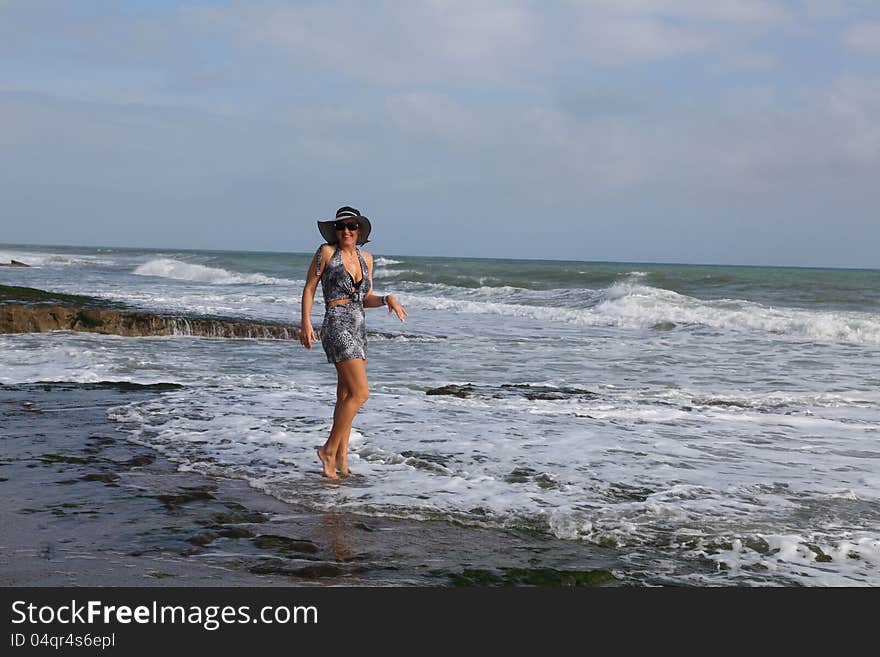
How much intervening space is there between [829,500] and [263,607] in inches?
158

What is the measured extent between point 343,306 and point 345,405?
2.37ft

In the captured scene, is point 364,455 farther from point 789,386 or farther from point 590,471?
point 789,386

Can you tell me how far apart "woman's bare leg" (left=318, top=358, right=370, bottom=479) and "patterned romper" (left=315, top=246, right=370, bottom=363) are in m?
0.08

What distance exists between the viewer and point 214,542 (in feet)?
14.3

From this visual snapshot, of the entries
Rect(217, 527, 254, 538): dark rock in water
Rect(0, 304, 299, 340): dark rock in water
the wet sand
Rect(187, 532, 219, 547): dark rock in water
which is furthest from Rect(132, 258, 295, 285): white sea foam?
Rect(187, 532, 219, 547): dark rock in water

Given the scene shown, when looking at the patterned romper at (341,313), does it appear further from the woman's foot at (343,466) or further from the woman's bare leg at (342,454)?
the woman's foot at (343,466)

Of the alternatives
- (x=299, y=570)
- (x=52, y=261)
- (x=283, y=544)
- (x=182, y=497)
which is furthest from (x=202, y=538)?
(x=52, y=261)

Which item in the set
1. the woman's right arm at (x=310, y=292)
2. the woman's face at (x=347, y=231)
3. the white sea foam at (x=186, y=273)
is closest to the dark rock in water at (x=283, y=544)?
the woman's right arm at (x=310, y=292)

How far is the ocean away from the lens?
15.8 feet

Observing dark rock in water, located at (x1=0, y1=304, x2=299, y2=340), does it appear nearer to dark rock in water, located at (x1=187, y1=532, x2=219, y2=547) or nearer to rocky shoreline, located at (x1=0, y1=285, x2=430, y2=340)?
rocky shoreline, located at (x1=0, y1=285, x2=430, y2=340)

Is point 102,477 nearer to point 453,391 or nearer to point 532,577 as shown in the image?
point 532,577

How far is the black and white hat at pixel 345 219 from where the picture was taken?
5730mm

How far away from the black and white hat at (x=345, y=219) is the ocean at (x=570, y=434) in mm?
→ 1726

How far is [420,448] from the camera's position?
697 centimetres
